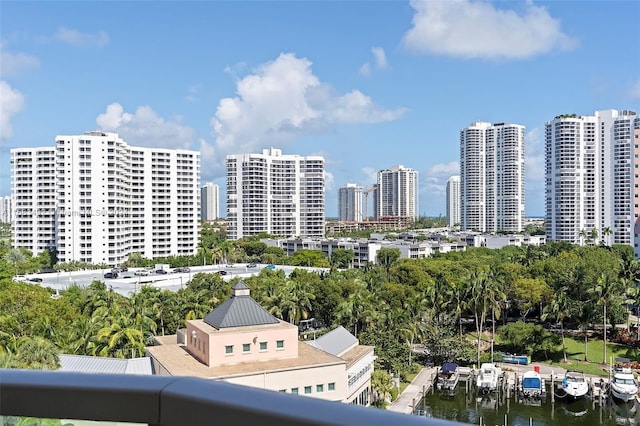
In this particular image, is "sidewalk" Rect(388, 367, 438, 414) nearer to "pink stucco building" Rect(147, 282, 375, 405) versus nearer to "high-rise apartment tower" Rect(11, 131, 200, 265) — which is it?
"pink stucco building" Rect(147, 282, 375, 405)

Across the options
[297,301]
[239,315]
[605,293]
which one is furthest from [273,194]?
[239,315]

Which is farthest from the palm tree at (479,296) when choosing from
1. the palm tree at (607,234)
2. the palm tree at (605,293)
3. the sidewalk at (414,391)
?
the palm tree at (607,234)

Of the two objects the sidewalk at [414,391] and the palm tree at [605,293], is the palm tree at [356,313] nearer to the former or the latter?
the sidewalk at [414,391]

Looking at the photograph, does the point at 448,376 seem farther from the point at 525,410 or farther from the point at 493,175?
the point at 493,175

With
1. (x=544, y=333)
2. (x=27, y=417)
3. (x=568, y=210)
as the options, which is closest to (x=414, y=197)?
(x=568, y=210)

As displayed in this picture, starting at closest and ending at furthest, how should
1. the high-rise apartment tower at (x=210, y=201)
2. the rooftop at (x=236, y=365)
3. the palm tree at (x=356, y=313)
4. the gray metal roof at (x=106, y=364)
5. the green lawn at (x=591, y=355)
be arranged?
the rooftop at (x=236, y=365), the gray metal roof at (x=106, y=364), the palm tree at (x=356, y=313), the green lawn at (x=591, y=355), the high-rise apartment tower at (x=210, y=201)
